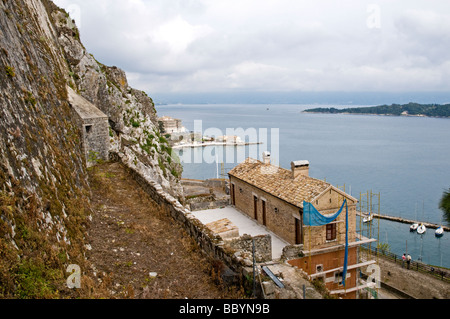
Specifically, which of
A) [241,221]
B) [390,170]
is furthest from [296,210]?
[390,170]

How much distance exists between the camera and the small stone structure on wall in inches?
719

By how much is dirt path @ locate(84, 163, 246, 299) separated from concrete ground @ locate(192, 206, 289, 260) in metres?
9.33

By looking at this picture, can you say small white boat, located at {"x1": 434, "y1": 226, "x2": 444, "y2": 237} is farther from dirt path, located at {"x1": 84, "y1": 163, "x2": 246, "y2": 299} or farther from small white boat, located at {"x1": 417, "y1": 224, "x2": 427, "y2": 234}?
dirt path, located at {"x1": 84, "y1": 163, "x2": 246, "y2": 299}

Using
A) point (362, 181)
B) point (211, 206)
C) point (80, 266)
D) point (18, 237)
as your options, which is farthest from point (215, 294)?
point (362, 181)

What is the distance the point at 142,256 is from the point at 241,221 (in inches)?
615

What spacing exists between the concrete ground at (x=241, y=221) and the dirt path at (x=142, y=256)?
30.6 feet

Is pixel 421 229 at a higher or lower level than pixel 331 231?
lower

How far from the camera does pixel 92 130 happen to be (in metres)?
19.0

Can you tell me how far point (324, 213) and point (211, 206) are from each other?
10446 mm

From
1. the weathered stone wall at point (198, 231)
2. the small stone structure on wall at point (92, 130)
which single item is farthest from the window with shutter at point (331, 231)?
the small stone structure on wall at point (92, 130)

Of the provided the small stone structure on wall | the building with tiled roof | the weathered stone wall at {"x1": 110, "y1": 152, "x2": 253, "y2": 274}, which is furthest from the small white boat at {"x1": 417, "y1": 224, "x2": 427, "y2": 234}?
the weathered stone wall at {"x1": 110, "y1": 152, "x2": 253, "y2": 274}

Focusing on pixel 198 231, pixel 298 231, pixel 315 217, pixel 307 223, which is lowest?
pixel 298 231

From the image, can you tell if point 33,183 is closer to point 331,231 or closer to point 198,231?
point 198,231

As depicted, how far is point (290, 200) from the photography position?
20.0 meters
